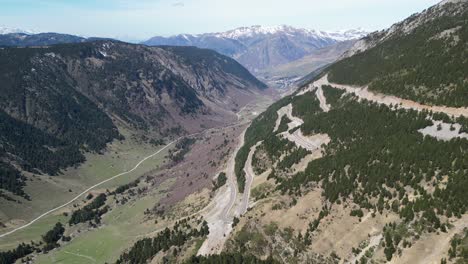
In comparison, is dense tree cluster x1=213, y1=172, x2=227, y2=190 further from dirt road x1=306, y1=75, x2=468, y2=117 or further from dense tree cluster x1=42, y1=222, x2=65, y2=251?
dense tree cluster x1=42, y1=222, x2=65, y2=251

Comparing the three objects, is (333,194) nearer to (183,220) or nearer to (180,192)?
(183,220)

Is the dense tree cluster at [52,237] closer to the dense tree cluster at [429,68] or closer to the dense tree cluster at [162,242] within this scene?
the dense tree cluster at [162,242]

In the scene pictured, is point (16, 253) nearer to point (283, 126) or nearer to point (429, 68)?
point (283, 126)

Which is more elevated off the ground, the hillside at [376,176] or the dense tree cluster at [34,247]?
the hillside at [376,176]

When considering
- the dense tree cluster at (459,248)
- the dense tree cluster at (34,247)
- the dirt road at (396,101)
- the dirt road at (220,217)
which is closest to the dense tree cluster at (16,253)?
the dense tree cluster at (34,247)

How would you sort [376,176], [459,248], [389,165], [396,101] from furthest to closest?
[396,101]
[389,165]
[376,176]
[459,248]

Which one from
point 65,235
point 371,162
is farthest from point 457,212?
point 65,235

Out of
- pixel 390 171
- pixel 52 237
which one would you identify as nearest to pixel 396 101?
pixel 390 171
